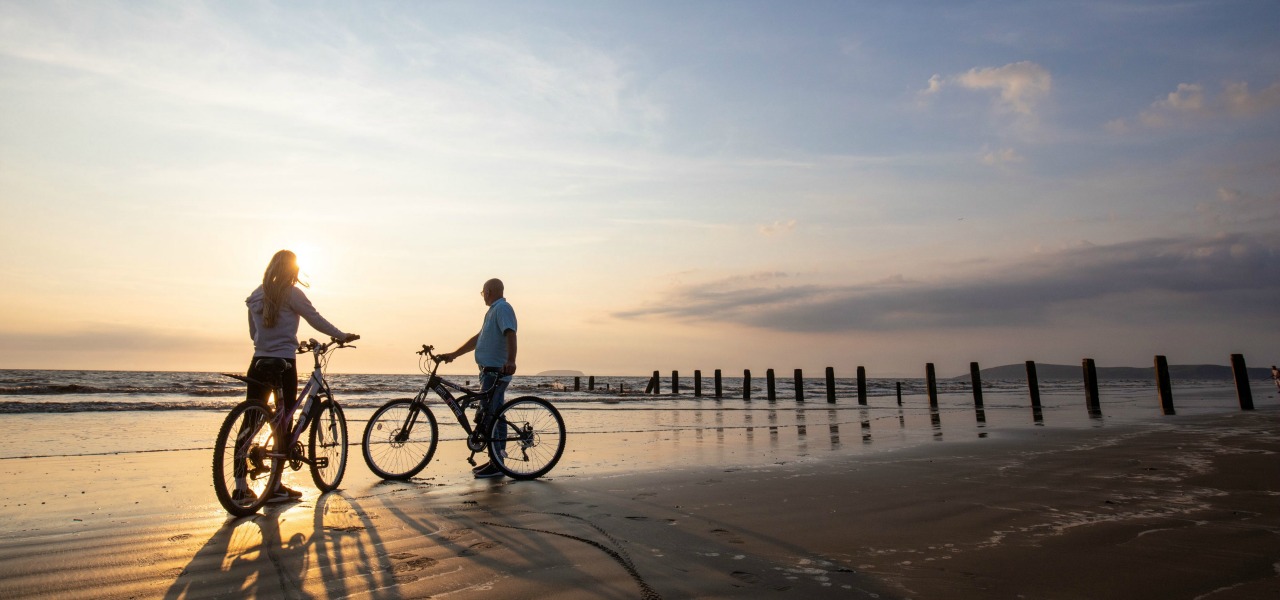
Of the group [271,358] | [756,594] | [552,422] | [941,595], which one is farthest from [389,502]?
[941,595]

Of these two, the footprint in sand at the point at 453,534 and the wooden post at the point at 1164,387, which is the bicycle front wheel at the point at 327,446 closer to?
the footprint in sand at the point at 453,534

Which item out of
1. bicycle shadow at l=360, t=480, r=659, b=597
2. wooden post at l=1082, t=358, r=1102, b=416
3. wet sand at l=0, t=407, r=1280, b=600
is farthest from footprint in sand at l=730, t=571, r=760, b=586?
wooden post at l=1082, t=358, r=1102, b=416

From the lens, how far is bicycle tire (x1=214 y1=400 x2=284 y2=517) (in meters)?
4.59

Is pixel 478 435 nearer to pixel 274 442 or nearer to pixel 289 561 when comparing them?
pixel 274 442

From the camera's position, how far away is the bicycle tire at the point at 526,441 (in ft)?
21.9

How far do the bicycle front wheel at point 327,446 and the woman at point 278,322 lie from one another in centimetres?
36

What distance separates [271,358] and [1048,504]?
5.76m

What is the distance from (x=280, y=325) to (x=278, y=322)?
0.10 feet

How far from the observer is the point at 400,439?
663cm

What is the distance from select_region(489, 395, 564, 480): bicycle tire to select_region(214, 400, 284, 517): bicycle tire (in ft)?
6.73

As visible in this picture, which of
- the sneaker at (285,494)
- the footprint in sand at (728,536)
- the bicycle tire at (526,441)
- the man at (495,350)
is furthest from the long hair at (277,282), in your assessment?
the footprint in sand at (728,536)

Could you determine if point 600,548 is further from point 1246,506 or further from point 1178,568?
point 1246,506

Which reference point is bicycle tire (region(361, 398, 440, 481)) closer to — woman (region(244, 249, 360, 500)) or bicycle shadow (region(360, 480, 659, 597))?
woman (region(244, 249, 360, 500))

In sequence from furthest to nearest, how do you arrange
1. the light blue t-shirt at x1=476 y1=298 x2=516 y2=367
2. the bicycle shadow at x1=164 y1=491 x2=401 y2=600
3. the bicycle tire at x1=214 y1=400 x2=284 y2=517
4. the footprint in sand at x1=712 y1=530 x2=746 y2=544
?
the light blue t-shirt at x1=476 y1=298 x2=516 y2=367 < the bicycle tire at x1=214 y1=400 x2=284 y2=517 < the footprint in sand at x1=712 y1=530 x2=746 y2=544 < the bicycle shadow at x1=164 y1=491 x2=401 y2=600
